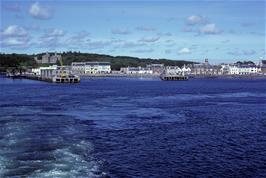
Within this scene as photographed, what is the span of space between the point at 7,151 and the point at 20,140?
3.65m

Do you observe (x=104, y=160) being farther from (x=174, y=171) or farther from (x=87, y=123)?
(x=87, y=123)

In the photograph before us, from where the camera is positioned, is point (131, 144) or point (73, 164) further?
point (131, 144)

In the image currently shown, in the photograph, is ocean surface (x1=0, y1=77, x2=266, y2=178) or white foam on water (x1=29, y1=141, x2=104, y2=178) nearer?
white foam on water (x1=29, y1=141, x2=104, y2=178)

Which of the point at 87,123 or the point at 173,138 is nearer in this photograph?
the point at 173,138

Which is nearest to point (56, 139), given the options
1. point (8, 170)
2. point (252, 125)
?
point (8, 170)

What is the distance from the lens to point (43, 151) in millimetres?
26844

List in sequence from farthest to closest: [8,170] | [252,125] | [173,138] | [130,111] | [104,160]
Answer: [130,111]
[252,125]
[173,138]
[104,160]
[8,170]

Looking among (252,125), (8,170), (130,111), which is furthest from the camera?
(130,111)

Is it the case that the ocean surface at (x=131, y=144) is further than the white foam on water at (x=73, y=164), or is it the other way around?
the ocean surface at (x=131, y=144)

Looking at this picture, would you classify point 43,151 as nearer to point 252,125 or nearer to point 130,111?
point 252,125

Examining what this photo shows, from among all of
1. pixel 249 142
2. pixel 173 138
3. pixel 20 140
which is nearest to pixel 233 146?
pixel 249 142

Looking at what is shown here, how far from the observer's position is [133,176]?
2258cm

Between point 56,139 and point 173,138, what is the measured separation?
26.5 ft

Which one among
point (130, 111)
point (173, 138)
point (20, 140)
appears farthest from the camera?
point (130, 111)
